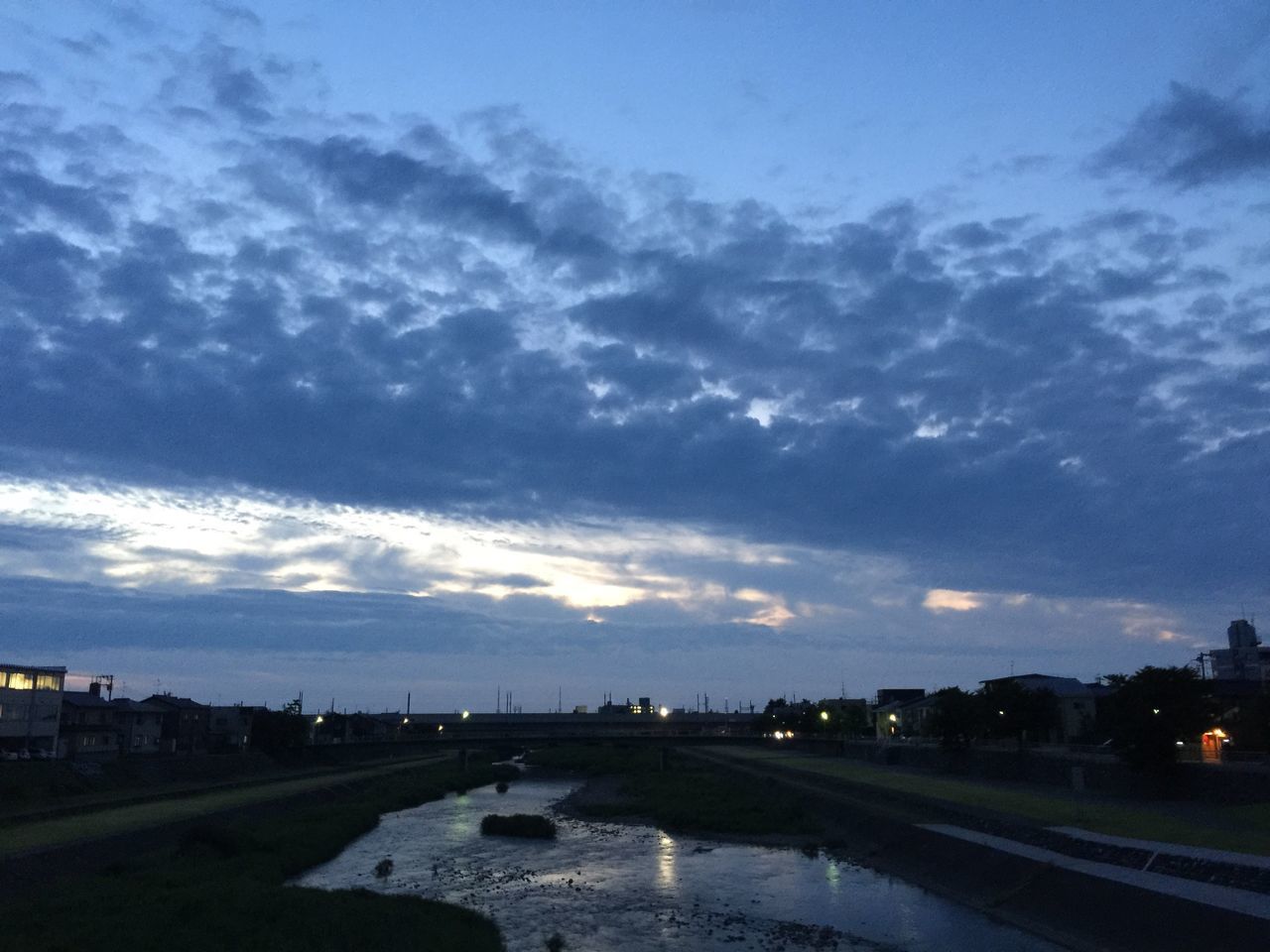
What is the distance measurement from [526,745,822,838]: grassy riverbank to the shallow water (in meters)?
4.61

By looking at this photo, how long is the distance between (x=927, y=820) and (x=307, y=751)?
291 feet

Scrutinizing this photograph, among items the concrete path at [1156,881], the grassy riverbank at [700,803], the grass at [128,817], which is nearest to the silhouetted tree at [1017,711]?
the grassy riverbank at [700,803]

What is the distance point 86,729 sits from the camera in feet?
320

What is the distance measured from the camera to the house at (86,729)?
92.9m

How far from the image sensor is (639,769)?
445 ft

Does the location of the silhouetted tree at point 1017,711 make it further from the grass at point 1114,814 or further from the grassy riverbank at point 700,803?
the grassy riverbank at point 700,803

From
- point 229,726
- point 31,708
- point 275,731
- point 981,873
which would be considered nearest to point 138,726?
point 275,731

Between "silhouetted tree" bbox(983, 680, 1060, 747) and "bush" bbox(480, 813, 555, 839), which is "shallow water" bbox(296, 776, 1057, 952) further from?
"silhouetted tree" bbox(983, 680, 1060, 747)

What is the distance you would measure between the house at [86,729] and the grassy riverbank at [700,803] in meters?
49.2

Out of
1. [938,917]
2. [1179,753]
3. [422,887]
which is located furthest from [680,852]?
[1179,753]

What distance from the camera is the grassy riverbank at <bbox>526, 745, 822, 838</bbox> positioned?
66688 millimetres

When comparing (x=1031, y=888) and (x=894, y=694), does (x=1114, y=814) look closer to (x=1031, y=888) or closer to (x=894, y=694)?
(x=1031, y=888)

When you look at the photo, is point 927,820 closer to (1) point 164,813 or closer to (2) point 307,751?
(1) point 164,813

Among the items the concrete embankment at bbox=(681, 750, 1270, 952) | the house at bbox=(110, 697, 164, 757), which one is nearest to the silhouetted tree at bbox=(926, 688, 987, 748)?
the concrete embankment at bbox=(681, 750, 1270, 952)
